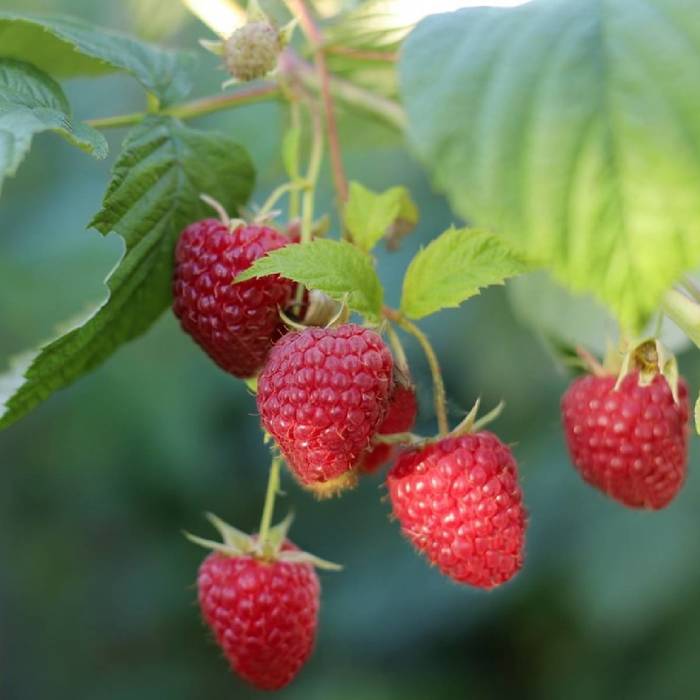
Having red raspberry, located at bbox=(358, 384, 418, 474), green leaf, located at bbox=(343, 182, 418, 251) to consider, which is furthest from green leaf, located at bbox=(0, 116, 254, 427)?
red raspberry, located at bbox=(358, 384, 418, 474)

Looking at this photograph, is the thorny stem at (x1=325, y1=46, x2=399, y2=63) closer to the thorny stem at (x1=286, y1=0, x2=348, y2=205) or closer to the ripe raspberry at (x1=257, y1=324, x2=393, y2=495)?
the thorny stem at (x1=286, y1=0, x2=348, y2=205)

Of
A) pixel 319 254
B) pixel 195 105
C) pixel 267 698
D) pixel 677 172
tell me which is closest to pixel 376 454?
pixel 319 254

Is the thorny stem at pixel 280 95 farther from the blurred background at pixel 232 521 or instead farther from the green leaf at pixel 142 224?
the blurred background at pixel 232 521

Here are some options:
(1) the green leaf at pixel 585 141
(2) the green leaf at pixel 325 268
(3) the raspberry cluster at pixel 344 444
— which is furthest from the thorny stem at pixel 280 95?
(1) the green leaf at pixel 585 141

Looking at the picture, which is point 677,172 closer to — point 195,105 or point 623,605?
point 195,105

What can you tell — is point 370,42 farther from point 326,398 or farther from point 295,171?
point 326,398

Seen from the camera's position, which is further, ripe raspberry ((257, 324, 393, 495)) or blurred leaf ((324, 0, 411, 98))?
blurred leaf ((324, 0, 411, 98))
